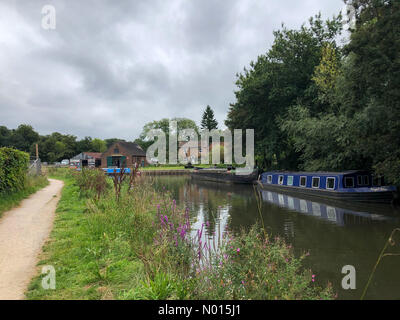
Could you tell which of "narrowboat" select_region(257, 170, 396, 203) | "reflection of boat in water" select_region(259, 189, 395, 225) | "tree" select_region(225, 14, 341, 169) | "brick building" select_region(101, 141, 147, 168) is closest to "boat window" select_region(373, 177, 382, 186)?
"narrowboat" select_region(257, 170, 396, 203)

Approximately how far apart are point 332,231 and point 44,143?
78.7 meters

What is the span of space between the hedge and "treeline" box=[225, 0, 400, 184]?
586 inches

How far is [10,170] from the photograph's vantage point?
10.5 metres

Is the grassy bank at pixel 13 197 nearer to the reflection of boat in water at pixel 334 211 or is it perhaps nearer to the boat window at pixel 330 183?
the reflection of boat in water at pixel 334 211

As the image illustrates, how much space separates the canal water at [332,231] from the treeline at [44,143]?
229 ft

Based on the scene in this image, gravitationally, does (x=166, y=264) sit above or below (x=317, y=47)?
below

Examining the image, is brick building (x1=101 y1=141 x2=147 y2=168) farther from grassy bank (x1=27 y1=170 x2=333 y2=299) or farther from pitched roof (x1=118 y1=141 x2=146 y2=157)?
grassy bank (x1=27 y1=170 x2=333 y2=299)

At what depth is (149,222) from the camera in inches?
275

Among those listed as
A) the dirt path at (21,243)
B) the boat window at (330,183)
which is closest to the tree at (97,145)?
the boat window at (330,183)

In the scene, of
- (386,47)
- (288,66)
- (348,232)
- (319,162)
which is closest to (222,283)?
(348,232)

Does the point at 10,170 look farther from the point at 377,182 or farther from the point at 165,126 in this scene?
the point at 165,126

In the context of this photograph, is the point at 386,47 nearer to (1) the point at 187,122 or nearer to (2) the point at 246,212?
(2) the point at 246,212

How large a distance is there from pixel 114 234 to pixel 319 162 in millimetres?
17528
